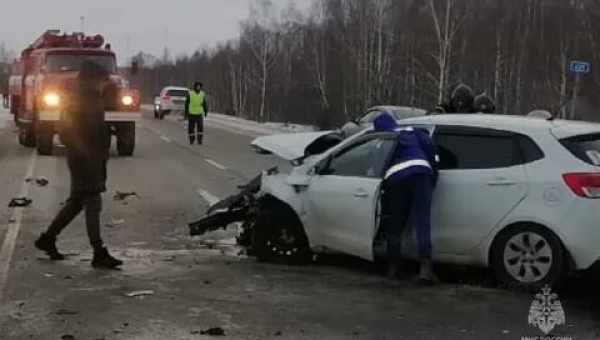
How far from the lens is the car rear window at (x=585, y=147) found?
6.62 m

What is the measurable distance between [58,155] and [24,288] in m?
13.3

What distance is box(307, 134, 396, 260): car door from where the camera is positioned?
732cm

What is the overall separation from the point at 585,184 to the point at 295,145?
339 centimetres

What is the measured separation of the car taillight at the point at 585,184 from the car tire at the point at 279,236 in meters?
2.44

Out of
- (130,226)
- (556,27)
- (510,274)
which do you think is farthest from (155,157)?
(556,27)

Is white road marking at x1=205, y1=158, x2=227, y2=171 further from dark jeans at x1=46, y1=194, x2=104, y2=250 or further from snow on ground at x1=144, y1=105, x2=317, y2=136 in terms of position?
snow on ground at x1=144, y1=105, x2=317, y2=136

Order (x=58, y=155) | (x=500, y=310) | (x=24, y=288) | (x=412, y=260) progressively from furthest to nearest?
(x=58, y=155), (x=412, y=260), (x=24, y=288), (x=500, y=310)

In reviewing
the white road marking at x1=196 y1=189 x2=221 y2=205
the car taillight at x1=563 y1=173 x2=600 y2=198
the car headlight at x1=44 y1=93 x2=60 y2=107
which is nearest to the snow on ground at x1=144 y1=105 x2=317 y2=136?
the car headlight at x1=44 y1=93 x2=60 y2=107

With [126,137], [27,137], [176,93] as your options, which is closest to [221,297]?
[126,137]

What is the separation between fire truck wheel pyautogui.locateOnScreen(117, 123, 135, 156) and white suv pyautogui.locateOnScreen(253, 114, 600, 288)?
12.2 metres

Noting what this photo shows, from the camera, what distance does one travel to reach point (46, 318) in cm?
590

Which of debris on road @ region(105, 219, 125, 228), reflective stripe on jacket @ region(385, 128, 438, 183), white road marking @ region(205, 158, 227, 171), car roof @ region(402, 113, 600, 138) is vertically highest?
car roof @ region(402, 113, 600, 138)

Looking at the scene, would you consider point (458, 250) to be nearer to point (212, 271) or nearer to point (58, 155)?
point (212, 271)

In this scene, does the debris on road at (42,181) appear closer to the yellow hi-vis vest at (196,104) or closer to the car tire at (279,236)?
the car tire at (279,236)
